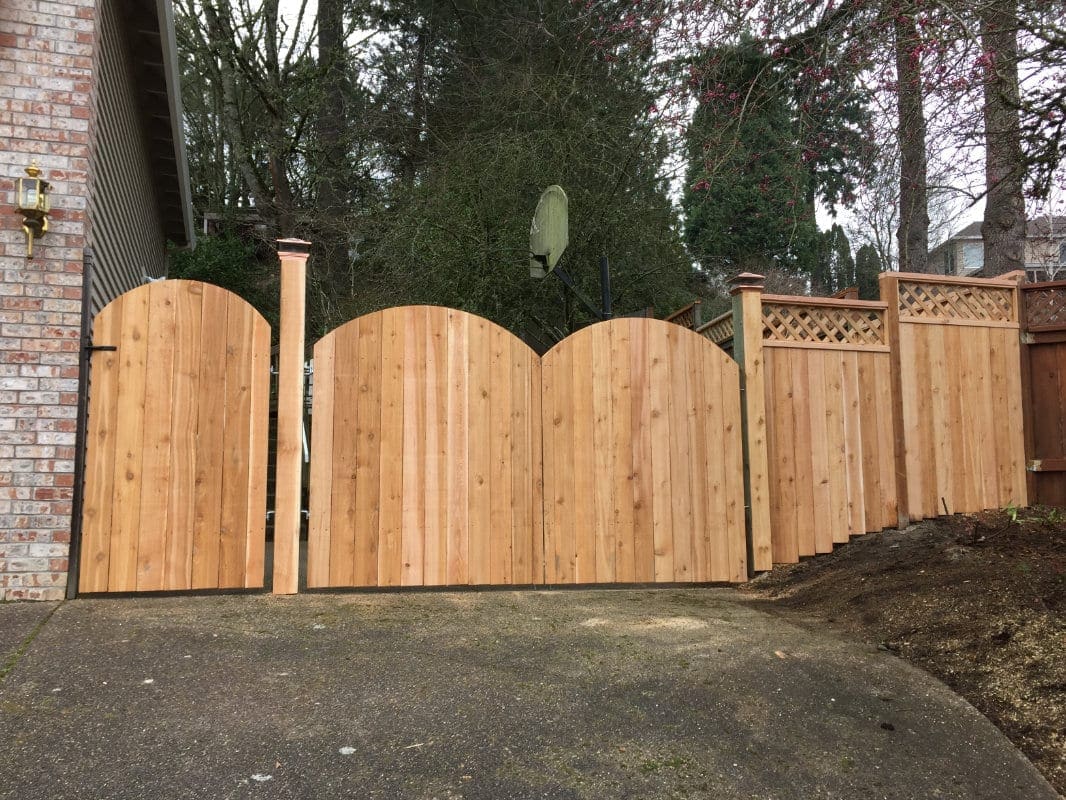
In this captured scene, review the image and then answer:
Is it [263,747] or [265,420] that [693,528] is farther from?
[263,747]

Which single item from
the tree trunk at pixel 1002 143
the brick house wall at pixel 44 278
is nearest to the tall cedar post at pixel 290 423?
the brick house wall at pixel 44 278

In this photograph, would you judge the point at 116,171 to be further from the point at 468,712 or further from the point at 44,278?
the point at 468,712

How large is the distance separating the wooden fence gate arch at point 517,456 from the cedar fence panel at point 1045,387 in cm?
226

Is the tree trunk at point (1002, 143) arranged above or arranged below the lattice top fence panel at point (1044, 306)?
above

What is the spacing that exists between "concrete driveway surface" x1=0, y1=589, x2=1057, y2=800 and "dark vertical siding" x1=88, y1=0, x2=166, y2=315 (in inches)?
88.7

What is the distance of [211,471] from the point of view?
3.91 meters

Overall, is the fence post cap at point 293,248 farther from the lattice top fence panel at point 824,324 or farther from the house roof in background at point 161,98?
the lattice top fence panel at point 824,324

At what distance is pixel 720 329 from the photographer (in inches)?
215

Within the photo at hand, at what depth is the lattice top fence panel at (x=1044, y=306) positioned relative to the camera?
5.24 m

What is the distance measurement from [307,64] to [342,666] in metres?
12.2

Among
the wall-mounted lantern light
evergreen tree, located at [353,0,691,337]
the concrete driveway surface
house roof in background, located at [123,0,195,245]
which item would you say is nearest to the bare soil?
the concrete driveway surface

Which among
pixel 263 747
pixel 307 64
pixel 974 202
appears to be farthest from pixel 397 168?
pixel 263 747

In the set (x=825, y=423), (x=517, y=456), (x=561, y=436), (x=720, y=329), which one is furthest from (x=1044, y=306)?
(x=517, y=456)

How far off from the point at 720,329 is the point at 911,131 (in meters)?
2.36
